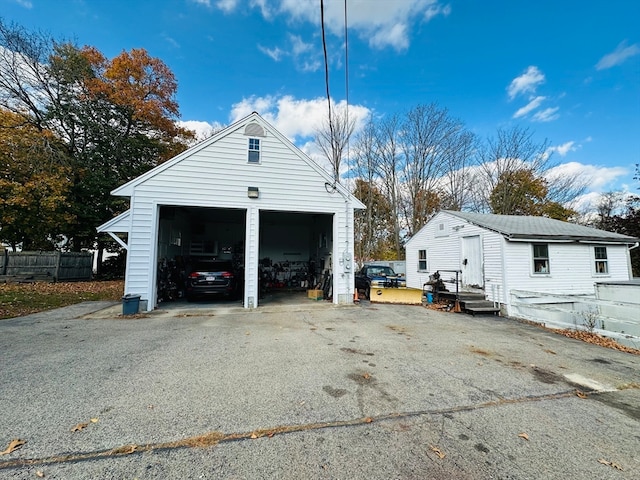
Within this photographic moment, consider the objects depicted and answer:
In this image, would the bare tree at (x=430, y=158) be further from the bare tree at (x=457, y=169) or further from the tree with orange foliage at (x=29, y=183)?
the tree with orange foliage at (x=29, y=183)

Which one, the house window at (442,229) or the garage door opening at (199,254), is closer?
the garage door opening at (199,254)

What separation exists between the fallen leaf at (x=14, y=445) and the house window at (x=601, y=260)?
17.7m

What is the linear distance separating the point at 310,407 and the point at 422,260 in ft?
44.6

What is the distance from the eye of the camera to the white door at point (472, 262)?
11603 mm

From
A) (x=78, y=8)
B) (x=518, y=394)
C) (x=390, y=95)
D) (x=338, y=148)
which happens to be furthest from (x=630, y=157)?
(x=78, y=8)

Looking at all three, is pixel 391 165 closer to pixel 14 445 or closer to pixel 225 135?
pixel 225 135

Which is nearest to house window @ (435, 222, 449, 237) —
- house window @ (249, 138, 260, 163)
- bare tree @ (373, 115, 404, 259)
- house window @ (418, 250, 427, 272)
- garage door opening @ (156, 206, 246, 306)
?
house window @ (418, 250, 427, 272)

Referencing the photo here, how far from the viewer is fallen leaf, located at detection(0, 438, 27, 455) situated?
228 centimetres

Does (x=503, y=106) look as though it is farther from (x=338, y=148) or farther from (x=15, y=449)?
(x=15, y=449)

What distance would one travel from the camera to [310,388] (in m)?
3.62

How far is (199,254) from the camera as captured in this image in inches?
630

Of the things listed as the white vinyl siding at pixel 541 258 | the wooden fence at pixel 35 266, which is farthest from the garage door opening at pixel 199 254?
the white vinyl siding at pixel 541 258

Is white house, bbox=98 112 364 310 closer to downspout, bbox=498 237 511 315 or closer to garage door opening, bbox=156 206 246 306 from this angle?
garage door opening, bbox=156 206 246 306

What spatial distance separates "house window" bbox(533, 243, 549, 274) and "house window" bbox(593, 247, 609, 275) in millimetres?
3026
